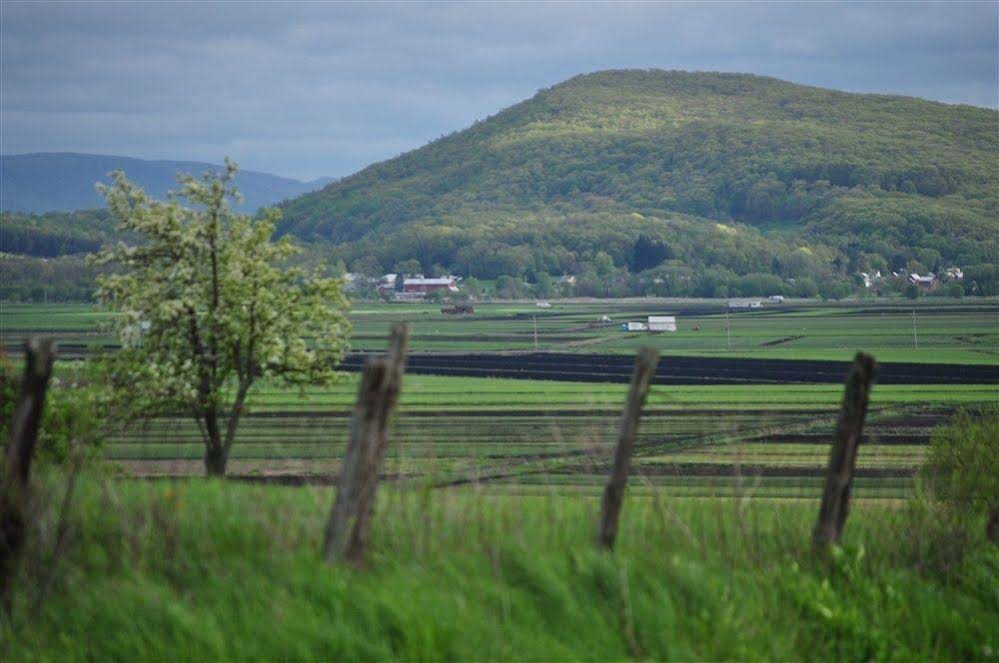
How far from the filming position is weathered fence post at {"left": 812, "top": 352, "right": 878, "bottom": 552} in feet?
33.2

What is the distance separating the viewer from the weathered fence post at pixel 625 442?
9.19 m

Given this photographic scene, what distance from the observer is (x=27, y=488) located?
328 inches

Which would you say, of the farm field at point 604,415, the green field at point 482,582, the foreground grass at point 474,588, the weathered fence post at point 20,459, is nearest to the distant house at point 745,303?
the farm field at point 604,415

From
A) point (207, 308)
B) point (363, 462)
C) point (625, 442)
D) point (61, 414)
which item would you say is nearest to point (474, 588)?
point (363, 462)

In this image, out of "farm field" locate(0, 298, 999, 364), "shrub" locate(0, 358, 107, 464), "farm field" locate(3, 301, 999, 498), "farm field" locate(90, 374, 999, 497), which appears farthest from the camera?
"farm field" locate(0, 298, 999, 364)

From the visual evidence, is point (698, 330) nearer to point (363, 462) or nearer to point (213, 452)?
point (213, 452)

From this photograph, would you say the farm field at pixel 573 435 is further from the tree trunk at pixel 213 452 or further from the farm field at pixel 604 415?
the tree trunk at pixel 213 452

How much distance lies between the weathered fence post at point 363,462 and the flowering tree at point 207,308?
53.5ft

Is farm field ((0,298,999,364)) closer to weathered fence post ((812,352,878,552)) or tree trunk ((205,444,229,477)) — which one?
tree trunk ((205,444,229,477))

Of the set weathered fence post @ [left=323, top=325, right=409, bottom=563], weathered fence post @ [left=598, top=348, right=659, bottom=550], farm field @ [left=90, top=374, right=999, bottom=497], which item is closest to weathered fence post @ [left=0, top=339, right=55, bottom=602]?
weathered fence post @ [left=323, top=325, right=409, bottom=563]

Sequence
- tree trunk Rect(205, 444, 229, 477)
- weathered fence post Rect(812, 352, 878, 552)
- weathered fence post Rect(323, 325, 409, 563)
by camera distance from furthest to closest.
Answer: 1. tree trunk Rect(205, 444, 229, 477)
2. weathered fence post Rect(812, 352, 878, 552)
3. weathered fence post Rect(323, 325, 409, 563)

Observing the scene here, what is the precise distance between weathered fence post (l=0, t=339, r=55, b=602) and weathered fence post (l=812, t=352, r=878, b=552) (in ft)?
19.5

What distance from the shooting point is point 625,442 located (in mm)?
9383

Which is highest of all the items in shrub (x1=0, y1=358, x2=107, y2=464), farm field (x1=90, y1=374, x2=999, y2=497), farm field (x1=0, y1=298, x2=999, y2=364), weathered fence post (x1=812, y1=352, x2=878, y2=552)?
weathered fence post (x1=812, y1=352, x2=878, y2=552)
